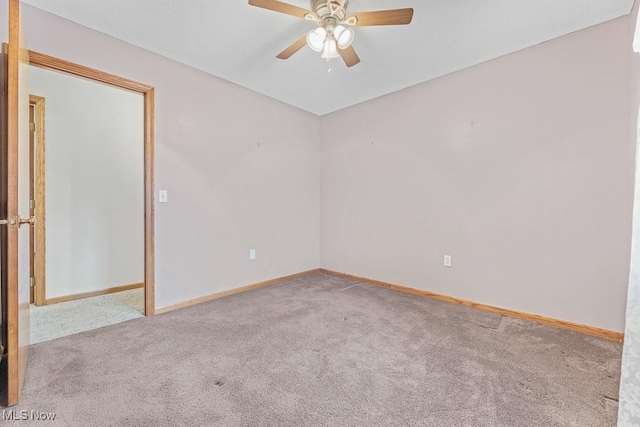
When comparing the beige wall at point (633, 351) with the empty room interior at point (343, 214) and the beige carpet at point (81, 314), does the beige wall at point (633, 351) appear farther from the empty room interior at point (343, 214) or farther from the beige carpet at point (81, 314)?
the beige carpet at point (81, 314)

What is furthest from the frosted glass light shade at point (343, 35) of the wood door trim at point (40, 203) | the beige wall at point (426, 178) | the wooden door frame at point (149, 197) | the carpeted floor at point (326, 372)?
the wood door trim at point (40, 203)

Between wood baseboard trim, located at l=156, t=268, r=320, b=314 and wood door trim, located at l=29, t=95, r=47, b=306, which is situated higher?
wood door trim, located at l=29, t=95, r=47, b=306

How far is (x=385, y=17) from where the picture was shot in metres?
1.72

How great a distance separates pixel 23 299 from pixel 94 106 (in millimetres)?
2363

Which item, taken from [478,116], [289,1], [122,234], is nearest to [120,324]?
[122,234]

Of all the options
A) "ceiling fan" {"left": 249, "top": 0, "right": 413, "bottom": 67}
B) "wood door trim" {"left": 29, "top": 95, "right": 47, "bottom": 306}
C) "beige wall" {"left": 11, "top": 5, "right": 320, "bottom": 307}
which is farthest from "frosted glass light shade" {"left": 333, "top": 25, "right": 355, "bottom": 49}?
"wood door trim" {"left": 29, "top": 95, "right": 47, "bottom": 306}

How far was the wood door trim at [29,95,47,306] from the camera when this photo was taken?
9.02ft

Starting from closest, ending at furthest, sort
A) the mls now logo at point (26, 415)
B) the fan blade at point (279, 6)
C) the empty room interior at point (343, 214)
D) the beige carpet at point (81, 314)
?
1. the mls now logo at point (26, 415)
2. the empty room interior at point (343, 214)
3. the fan blade at point (279, 6)
4. the beige carpet at point (81, 314)

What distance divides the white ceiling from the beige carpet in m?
2.33

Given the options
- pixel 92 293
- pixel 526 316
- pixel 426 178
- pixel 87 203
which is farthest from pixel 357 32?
pixel 92 293

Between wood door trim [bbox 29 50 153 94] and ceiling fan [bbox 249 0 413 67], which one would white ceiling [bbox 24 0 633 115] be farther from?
wood door trim [bbox 29 50 153 94]

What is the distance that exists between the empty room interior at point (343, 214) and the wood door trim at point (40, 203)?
2cm

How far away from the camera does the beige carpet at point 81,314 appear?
223 centimetres

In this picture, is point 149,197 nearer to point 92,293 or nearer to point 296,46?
point 92,293
